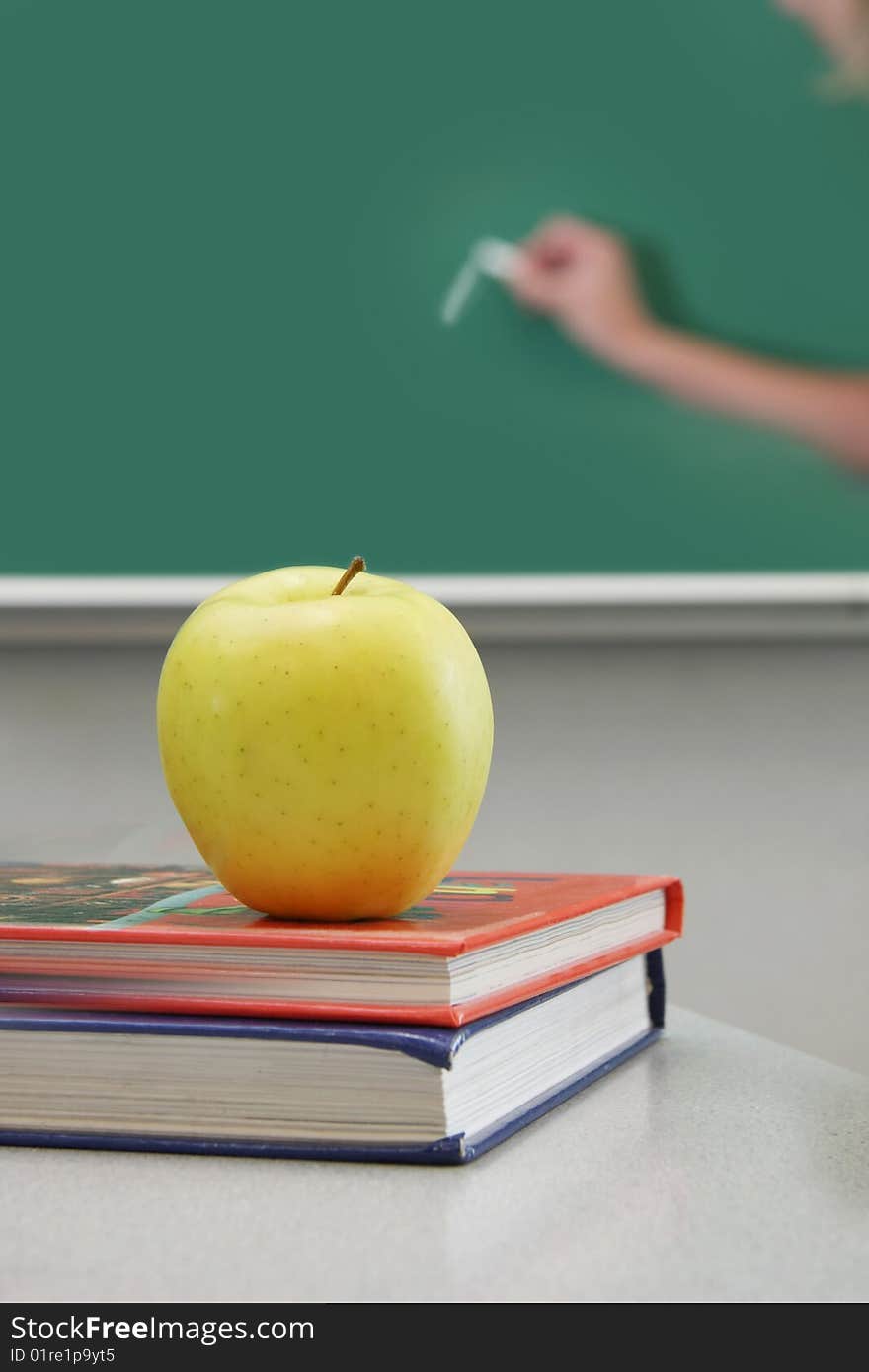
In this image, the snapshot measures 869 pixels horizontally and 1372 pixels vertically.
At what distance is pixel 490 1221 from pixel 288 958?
13 centimetres

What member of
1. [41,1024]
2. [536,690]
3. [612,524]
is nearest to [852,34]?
[612,524]

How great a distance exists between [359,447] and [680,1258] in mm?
926

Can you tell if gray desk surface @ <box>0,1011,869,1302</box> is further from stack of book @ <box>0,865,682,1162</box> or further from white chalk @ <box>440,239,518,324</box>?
white chalk @ <box>440,239,518,324</box>

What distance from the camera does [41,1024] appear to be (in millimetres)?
518

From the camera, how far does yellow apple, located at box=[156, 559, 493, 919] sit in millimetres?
530

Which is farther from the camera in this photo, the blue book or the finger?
the finger

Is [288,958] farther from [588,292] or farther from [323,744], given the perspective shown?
[588,292]

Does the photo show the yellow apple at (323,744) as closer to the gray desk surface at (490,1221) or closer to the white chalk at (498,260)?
the gray desk surface at (490,1221)

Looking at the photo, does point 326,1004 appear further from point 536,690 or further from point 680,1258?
point 536,690

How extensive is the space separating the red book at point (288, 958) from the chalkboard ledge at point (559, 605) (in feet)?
2.01

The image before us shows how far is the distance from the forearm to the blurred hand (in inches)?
0.5

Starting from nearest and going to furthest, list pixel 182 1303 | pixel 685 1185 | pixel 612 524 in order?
pixel 182 1303
pixel 685 1185
pixel 612 524

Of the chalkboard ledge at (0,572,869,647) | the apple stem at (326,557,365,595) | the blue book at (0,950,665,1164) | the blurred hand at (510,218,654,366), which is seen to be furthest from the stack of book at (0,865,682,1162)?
the blurred hand at (510,218,654,366)

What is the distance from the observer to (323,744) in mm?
531
